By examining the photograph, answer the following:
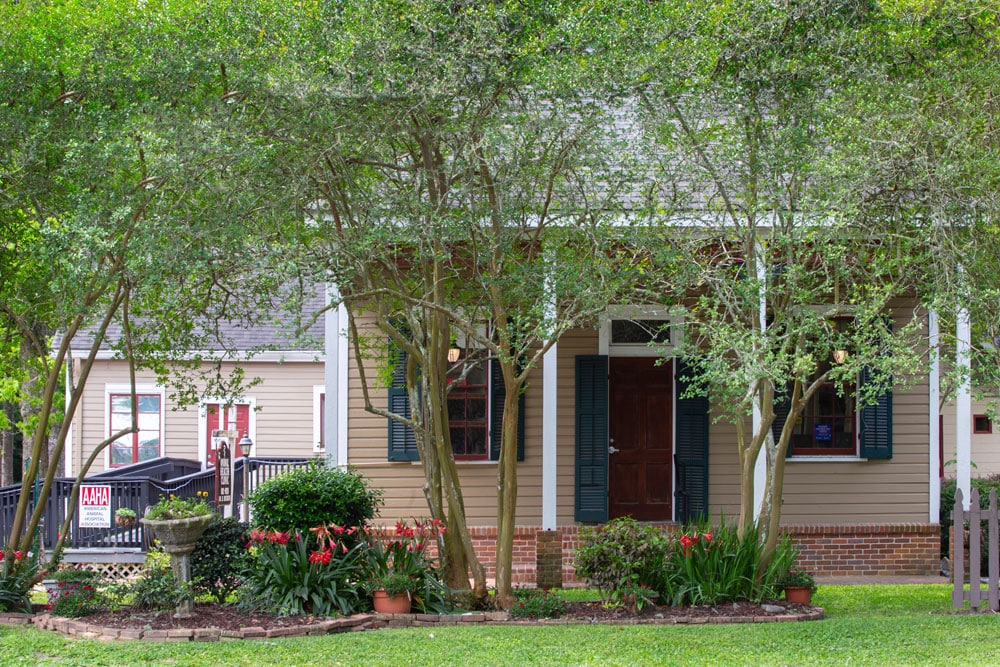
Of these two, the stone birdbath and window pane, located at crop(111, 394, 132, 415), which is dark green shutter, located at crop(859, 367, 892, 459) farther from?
window pane, located at crop(111, 394, 132, 415)

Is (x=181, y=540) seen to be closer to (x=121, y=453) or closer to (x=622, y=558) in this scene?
(x=622, y=558)

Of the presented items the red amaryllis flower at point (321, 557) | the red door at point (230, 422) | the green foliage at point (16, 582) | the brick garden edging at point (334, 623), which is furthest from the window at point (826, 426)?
the red door at point (230, 422)

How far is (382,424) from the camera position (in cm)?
1128

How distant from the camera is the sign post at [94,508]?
12148 millimetres

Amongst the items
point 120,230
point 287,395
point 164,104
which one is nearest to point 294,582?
point 120,230

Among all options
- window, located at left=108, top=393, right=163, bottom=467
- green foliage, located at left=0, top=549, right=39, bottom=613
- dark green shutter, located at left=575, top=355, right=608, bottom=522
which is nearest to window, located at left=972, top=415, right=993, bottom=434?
dark green shutter, located at left=575, top=355, right=608, bottom=522

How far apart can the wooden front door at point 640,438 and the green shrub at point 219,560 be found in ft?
15.7

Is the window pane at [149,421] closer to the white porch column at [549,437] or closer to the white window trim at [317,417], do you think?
the white window trim at [317,417]

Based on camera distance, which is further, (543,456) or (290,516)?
(543,456)

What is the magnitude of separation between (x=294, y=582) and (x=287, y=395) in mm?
11970

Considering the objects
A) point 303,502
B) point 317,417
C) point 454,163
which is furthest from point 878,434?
point 317,417

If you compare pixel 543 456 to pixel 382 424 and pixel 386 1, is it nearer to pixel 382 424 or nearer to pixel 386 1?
pixel 382 424

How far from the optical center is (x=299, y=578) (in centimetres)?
829

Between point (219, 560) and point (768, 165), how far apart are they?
17.6 ft
